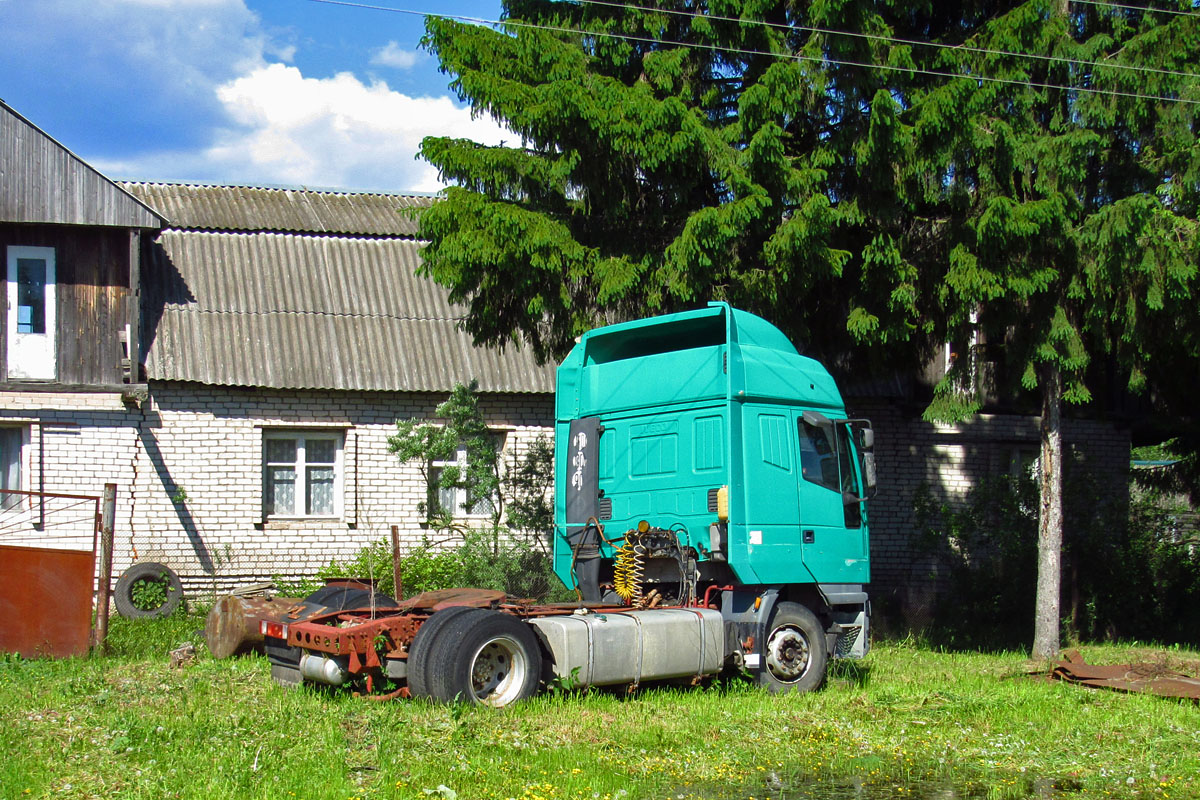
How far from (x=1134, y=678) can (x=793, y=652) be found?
356cm

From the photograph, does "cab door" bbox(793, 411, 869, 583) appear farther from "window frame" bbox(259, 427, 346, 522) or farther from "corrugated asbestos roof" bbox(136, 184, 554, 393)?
"window frame" bbox(259, 427, 346, 522)

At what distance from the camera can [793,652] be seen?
1037cm

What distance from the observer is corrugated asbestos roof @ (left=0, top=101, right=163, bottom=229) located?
16156 millimetres

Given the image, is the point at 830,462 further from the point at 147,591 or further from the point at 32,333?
the point at 32,333

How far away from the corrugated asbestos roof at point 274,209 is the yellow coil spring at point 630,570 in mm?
9964

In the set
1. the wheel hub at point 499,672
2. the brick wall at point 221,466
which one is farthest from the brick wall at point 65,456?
the wheel hub at point 499,672

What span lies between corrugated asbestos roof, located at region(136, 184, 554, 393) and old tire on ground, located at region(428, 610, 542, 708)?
8512 mm

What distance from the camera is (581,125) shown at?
486 inches

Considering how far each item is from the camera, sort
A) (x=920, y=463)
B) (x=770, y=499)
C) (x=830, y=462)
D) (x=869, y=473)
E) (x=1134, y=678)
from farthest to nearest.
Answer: (x=920, y=463) → (x=1134, y=678) → (x=830, y=462) → (x=869, y=473) → (x=770, y=499)

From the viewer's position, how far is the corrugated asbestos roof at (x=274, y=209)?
63.0 ft

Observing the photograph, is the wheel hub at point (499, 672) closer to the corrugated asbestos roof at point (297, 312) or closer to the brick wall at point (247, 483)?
the corrugated asbestos roof at point (297, 312)

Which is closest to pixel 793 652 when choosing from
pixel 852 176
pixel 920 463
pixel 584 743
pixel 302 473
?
pixel 584 743

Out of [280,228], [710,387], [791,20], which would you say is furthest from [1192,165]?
[280,228]

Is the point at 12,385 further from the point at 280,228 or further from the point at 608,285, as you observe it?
the point at 608,285
